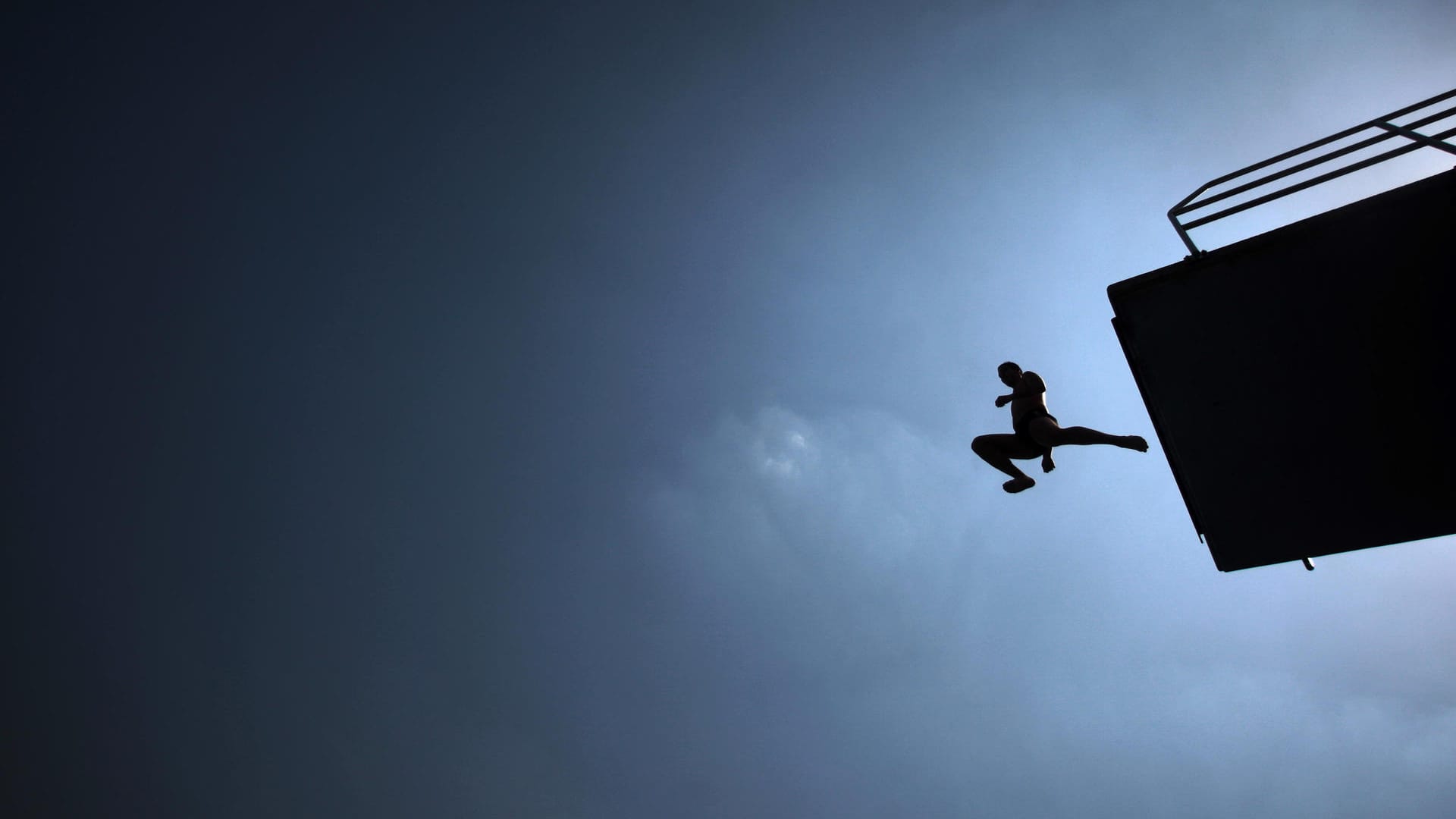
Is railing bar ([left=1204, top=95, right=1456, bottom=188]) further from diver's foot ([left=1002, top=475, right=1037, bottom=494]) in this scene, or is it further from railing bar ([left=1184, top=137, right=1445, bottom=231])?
diver's foot ([left=1002, top=475, right=1037, bottom=494])

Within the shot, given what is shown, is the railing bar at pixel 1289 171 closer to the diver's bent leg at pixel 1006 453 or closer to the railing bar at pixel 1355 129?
the railing bar at pixel 1355 129

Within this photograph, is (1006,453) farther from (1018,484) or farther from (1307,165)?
(1307,165)

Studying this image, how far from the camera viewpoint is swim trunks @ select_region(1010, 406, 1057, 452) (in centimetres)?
745

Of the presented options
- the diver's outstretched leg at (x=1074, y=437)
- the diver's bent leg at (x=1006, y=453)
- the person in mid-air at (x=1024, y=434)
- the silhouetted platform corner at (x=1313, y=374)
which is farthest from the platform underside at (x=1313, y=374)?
the diver's bent leg at (x=1006, y=453)

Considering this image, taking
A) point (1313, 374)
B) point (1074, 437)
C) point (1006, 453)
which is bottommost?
point (1313, 374)

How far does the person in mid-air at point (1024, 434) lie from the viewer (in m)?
7.27

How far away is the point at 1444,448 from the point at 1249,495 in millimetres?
1402

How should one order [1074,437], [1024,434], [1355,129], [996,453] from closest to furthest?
[1355,129] → [1074,437] → [1024,434] → [996,453]

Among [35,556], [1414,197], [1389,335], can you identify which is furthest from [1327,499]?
[35,556]

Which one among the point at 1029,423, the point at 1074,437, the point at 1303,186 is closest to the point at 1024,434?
the point at 1029,423

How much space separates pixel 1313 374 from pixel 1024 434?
2.77 meters

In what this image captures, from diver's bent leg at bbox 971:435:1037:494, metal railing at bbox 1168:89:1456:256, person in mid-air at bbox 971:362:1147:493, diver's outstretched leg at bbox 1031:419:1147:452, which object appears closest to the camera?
metal railing at bbox 1168:89:1456:256

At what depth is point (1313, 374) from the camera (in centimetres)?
525

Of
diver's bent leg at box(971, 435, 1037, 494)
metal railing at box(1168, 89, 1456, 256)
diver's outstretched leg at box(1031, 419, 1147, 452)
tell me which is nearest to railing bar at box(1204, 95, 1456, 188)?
metal railing at box(1168, 89, 1456, 256)
